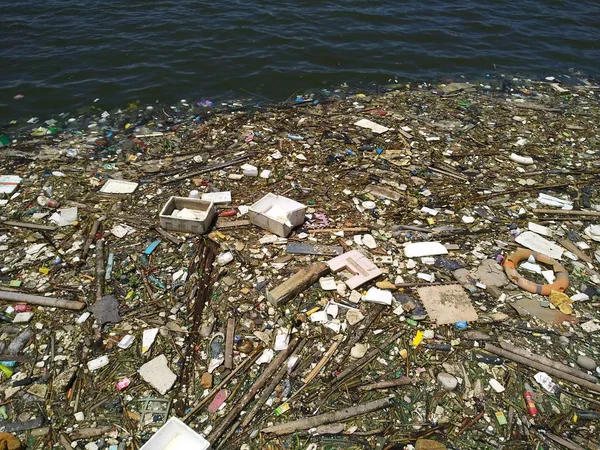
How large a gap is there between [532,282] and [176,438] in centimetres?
498

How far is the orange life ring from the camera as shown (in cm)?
555

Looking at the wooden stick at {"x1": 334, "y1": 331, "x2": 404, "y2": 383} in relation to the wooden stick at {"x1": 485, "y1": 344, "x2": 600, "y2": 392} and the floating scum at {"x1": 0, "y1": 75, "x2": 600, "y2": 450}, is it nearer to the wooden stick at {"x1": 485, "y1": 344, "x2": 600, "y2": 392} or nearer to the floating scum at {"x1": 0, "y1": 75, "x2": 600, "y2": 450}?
the floating scum at {"x1": 0, "y1": 75, "x2": 600, "y2": 450}

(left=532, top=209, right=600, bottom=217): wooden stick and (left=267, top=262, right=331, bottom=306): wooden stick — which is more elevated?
(left=532, top=209, right=600, bottom=217): wooden stick

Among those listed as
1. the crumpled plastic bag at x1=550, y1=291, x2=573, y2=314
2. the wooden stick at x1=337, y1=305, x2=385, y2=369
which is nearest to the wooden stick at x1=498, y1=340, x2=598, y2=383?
the crumpled plastic bag at x1=550, y1=291, x2=573, y2=314

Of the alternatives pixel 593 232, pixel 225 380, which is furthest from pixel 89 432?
pixel 593 232

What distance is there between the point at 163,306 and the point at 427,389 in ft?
11.3

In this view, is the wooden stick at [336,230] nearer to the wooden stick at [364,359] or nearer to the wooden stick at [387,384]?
the wooden stick at [364,359]

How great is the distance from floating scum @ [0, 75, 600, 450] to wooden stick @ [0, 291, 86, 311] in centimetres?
3

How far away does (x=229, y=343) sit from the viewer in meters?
4.88

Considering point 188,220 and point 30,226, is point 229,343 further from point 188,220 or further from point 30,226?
point 30,226

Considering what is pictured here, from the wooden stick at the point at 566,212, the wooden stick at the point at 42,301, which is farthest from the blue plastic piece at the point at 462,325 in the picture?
the wooden stick at the point at 42,301

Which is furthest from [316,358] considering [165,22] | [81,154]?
[165,22]

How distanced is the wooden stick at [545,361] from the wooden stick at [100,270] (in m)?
5.23

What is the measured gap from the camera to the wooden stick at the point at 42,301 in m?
5.20
